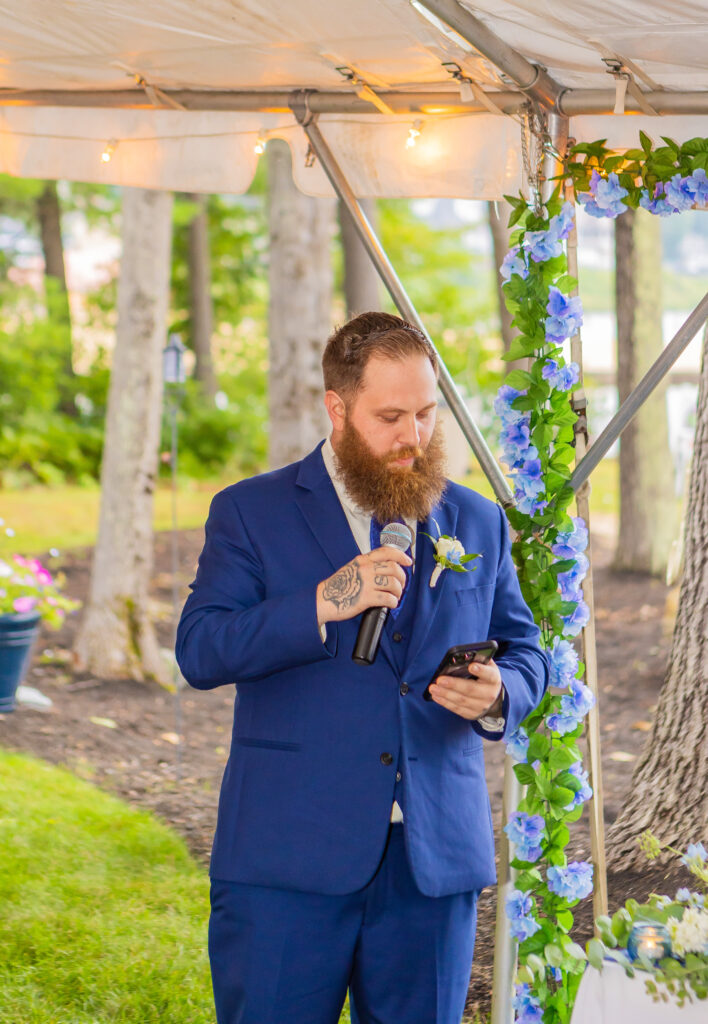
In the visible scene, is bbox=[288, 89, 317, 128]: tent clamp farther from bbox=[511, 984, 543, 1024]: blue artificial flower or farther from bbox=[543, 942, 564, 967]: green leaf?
bbox=[511, 984, 543, 1024]: blue artificial flower

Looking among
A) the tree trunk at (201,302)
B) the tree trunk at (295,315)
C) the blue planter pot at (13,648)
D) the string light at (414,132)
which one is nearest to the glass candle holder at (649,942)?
the string light at (414,132)

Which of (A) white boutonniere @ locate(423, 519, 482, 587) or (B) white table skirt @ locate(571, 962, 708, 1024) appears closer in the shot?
(B) white table skirt @ locate(571, 962, 708, 1024)

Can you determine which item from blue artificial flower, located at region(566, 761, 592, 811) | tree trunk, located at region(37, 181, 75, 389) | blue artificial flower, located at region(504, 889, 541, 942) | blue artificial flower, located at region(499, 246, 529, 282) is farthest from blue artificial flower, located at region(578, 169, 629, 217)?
tree trunk, located at region(37, 181, 75, 389)

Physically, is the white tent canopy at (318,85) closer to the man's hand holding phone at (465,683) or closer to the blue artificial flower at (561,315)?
the blue artificial flower at (561,315)

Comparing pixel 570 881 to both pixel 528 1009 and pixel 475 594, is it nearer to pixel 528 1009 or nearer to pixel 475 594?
pixel 528 1009

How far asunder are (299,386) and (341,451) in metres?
5.15

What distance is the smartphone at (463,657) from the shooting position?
217 cm

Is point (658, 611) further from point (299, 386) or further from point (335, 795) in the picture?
A: point (335, 795)

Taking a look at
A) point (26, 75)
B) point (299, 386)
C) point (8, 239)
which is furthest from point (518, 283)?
point (8, 239)

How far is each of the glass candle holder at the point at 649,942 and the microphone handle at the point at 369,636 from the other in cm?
75

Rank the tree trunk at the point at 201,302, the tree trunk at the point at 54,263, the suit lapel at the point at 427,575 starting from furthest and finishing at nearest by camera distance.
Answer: the tree trunk at the point at 201,302 < the tree trunk at the point at 54,263 < the suit lapel at the point at 427,575

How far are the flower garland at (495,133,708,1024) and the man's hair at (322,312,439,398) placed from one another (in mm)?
749

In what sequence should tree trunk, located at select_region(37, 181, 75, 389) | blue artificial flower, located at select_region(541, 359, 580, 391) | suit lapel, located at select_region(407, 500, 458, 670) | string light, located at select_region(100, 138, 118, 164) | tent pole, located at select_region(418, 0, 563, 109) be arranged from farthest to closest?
tree trunk, located at select_region(37, 181, 75, 389) → string light, located at select_region(100, 138, 118, 164) → blue artificial flower, located at select_region(541, 359, 580, 391) → tent pole, located at select_region(418, 0, 563, 109) → suit lapel, located at select_region(407, 500, 458, 670)

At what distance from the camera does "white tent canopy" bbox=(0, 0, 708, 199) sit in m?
2.72
